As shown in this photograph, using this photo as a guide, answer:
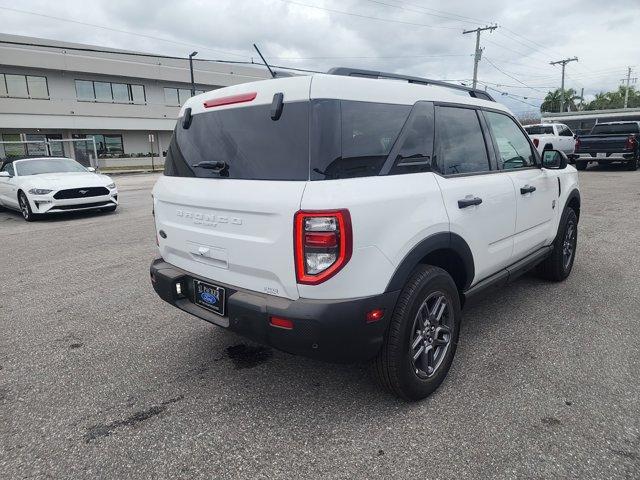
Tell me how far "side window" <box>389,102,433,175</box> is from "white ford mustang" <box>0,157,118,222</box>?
9.09 m

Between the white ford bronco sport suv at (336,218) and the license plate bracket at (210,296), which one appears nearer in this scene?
the white ford bronco sport suv at (336,218)

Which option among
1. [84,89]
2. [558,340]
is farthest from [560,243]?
[84,89]

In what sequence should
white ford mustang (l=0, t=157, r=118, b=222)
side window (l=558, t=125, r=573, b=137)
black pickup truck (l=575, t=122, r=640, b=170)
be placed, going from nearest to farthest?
white ford mustang (l=0, t=157, r=118, b=222) → black pickup truck (l=575, t=122, r=640, b=170) → side window (l=558, t=125, r=573, b=137)

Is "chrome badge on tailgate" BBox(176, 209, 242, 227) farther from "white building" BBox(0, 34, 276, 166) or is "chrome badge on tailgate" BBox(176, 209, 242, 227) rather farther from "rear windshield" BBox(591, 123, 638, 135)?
"white building" BBox(0, 34, 276, 166)

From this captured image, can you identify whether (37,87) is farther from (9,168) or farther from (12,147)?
(9,168)

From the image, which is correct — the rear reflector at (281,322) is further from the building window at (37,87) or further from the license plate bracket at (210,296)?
the building window at (37,87)

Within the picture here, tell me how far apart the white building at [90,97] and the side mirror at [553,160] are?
28.7m

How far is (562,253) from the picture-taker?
4766 mm

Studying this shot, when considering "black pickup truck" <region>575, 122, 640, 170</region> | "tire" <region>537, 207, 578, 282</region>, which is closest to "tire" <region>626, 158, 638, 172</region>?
"black pickup truck" <region>575, 122, 640, 170</region>

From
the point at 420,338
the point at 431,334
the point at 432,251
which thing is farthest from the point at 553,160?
the point at 420,338

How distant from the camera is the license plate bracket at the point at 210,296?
8.96ft

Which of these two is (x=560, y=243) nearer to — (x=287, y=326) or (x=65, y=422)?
(x=287, y=326)

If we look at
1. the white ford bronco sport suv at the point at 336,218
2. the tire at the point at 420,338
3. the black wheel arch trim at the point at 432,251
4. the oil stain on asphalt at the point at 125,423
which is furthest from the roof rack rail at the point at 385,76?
the oil stain on asphalt at the point at 125,423

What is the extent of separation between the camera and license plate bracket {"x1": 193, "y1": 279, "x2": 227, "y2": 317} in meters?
2.73
